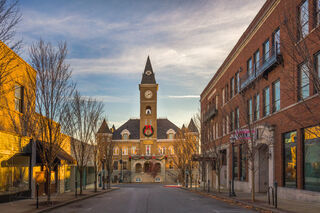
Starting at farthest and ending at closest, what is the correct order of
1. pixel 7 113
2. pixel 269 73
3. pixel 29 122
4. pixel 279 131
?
1. pixel 269 73
2. pixel 279 131
3. pixel 29 122
4. pixel 7 113

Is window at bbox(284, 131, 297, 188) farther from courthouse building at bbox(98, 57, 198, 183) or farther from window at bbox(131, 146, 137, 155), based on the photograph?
window at bbox(131, 146, 137, 155)

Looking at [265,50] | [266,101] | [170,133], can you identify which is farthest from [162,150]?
[265,50]

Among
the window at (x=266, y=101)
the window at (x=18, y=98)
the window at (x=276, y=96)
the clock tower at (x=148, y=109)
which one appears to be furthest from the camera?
the clock tower at (x=148, y=109)

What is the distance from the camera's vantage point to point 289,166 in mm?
24031

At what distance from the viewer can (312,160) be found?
20.5 m

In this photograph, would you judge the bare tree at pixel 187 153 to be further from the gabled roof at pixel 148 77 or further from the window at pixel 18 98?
the gabled roof at pixel 148 77

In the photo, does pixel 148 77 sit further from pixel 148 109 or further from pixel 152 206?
pixel 152 206

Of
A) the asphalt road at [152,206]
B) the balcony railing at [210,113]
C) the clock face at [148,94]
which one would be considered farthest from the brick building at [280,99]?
the clock face at [148,94]

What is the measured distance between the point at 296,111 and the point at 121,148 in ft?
272

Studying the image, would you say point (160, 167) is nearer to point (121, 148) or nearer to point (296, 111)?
point (121, 148)


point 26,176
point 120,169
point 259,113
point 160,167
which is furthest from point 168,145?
point 26,176

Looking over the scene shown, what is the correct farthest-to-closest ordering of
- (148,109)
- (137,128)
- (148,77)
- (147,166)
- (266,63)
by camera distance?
1. (137,128)
2. (148,77)
3. (148,109)
4. (147,166)
5. (266,63)

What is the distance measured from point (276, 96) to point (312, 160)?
23.5 feet

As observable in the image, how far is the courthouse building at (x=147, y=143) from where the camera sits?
320ft
